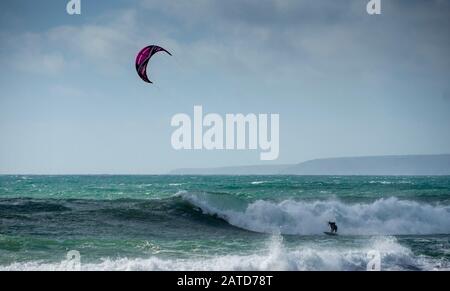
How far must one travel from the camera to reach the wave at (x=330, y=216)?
497 inches

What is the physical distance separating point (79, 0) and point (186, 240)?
5.19m

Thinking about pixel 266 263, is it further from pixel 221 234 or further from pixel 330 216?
pixel 330 216

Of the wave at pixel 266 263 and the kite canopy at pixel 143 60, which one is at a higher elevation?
the kite canopy at pixel 143 60

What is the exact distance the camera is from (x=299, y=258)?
7.21 meters

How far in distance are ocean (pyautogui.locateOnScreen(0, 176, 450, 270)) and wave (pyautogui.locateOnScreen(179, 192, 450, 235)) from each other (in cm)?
3

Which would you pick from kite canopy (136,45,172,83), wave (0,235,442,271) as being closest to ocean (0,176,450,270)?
wave (0,235,442,271)

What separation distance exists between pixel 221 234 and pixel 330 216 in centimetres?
432

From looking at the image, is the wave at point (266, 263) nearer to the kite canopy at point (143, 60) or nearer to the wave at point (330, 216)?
the kite canopy at point (143, 60)

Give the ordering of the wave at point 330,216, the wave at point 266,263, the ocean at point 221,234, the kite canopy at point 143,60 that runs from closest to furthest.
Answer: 1. the kite canopy at point 143,60
2. the wave at point 266,263
3. the ocean at point 221,234
4. the wave at point 330,216

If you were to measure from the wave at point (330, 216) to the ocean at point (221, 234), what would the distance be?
0.10ft

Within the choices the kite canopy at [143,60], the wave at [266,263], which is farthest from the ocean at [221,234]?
the kite canopy at [143,60]

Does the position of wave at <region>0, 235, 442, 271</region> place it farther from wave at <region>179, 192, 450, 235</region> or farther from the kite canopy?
wave at <region>179, 192, 450, 235</region>
